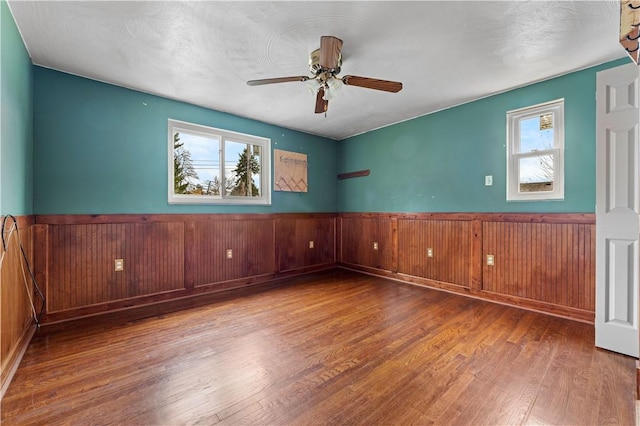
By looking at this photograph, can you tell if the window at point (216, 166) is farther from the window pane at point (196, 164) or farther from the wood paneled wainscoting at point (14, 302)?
the wood paneled wainscoting at point (14, 302)

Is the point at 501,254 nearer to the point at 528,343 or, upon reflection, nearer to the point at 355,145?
the point at 528,343

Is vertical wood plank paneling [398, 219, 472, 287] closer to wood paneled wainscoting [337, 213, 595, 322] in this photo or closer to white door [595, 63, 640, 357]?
wood paneled wainscoting [337, 213, 595, 322]

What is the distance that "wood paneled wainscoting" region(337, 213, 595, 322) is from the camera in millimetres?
2697

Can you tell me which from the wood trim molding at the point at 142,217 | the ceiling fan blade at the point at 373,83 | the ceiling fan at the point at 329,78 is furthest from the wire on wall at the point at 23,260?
the ceiling fan blade at the point at 373,83

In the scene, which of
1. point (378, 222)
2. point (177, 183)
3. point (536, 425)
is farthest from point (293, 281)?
point (536, 425)

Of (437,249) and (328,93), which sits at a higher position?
(328,93)

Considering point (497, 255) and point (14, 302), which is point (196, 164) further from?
point (497, 255)

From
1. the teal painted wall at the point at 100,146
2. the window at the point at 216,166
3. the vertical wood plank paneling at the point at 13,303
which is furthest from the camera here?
the window at the point at 216,166

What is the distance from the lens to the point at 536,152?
9.92 feet

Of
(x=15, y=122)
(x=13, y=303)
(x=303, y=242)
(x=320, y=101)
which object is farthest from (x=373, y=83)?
(x=13, y=303)

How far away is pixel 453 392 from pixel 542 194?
251cm

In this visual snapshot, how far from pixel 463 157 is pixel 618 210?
5.64 feet

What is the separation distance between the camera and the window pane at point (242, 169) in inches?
157

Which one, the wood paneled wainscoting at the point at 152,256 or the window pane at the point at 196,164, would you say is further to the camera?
the window pane at the point at 196,164
